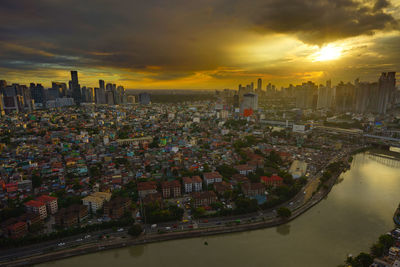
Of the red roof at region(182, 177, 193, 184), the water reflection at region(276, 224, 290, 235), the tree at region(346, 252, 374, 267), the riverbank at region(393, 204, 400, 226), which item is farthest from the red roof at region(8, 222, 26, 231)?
the riverbank at region(393, 204, 400, 226)

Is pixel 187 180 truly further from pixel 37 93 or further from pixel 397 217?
pixel 37 93

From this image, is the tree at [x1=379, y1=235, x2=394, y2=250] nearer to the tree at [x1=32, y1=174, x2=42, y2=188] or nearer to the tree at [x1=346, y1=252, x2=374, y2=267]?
the tree at [x1=346, y1=252, x2=374, y2=267]

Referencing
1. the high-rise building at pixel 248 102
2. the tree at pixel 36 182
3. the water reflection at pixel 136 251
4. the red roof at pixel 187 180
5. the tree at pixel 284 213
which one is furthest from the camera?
the high-rise building at pixel 248 102

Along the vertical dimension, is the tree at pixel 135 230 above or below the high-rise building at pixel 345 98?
below

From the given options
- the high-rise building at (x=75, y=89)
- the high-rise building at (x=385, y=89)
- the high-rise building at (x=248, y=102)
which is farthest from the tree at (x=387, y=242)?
the high-rise building at (x=75, y=89)

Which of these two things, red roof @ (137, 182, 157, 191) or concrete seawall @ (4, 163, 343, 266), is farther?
red roof @ (137, 182, 157, 191)

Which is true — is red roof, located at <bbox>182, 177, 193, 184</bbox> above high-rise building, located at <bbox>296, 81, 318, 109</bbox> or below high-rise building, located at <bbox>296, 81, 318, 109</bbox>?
below

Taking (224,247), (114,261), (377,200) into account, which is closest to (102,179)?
(114,261)

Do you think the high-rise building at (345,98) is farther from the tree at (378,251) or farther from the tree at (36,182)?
the tree at (36,182)

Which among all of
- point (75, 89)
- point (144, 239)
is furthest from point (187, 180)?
point (75, 89)
